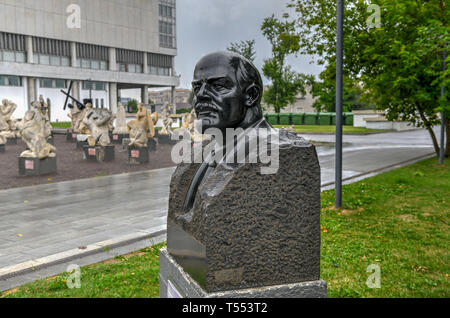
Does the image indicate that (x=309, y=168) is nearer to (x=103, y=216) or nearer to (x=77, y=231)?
(x=77, y=231)

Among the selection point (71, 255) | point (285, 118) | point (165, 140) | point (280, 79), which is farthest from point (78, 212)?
point (285, 118)

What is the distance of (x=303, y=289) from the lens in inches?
116

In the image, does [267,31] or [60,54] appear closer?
[267,31]

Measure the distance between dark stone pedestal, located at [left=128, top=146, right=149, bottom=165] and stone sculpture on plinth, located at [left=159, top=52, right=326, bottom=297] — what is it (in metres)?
13.4

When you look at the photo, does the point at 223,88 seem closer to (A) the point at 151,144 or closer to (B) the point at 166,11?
(A) the point at 151,144

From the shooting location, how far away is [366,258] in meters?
5.25

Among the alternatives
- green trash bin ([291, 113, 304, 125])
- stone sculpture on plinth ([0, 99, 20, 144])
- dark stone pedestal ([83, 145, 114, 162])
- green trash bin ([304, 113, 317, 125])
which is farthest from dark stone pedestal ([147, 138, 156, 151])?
green trash bin ([291, 113, 304, 125])

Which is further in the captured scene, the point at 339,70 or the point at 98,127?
the point at 98,127

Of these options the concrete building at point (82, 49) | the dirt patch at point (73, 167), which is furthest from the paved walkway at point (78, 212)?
the concrete building at point (82, 49)

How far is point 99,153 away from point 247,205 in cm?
1491

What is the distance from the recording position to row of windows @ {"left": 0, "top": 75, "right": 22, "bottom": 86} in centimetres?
4731

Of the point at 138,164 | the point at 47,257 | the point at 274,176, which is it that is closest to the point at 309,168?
the point at 274,176

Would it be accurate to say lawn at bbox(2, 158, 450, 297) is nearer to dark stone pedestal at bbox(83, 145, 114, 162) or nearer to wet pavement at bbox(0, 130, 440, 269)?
wet pavement at bbox(0, 130, 440, 269)

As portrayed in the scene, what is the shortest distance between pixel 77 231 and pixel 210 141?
12.8 ft
